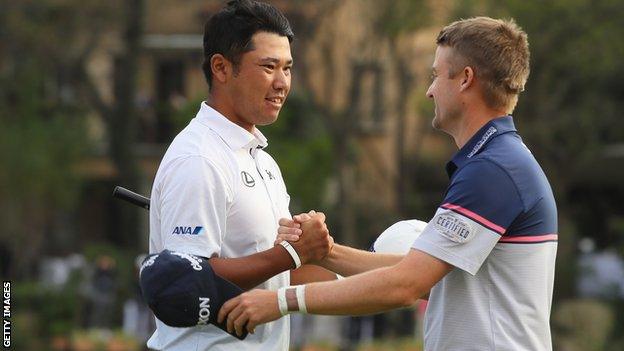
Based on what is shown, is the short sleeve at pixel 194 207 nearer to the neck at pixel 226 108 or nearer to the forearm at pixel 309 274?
the neck at pixel 226 108

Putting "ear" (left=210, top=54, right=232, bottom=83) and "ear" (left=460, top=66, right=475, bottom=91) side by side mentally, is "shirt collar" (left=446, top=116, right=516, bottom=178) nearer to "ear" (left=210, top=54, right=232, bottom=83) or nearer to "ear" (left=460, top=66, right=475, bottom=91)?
"ear" (left=460, top=66, right=475, bottom=91)

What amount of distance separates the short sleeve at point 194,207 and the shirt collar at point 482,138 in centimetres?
91

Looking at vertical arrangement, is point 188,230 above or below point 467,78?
below

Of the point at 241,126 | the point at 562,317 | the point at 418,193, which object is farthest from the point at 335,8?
the point at 241,126

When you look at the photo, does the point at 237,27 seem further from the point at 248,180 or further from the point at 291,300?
the point at 291,300

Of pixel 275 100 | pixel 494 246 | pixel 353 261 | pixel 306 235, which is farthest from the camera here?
pixel 353 261

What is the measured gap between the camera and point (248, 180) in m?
5.79

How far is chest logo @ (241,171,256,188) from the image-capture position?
5.77m

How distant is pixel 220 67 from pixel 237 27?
0.18m

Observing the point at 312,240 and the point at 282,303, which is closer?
the point at 282,303

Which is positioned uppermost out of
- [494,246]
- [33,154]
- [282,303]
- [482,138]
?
[482,138]

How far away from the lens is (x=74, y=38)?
27812 mm

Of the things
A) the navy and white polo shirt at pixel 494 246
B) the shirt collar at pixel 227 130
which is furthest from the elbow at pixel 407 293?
the shirt collar at pixel 227 130

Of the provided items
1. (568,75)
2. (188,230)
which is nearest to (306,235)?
(188,230)
